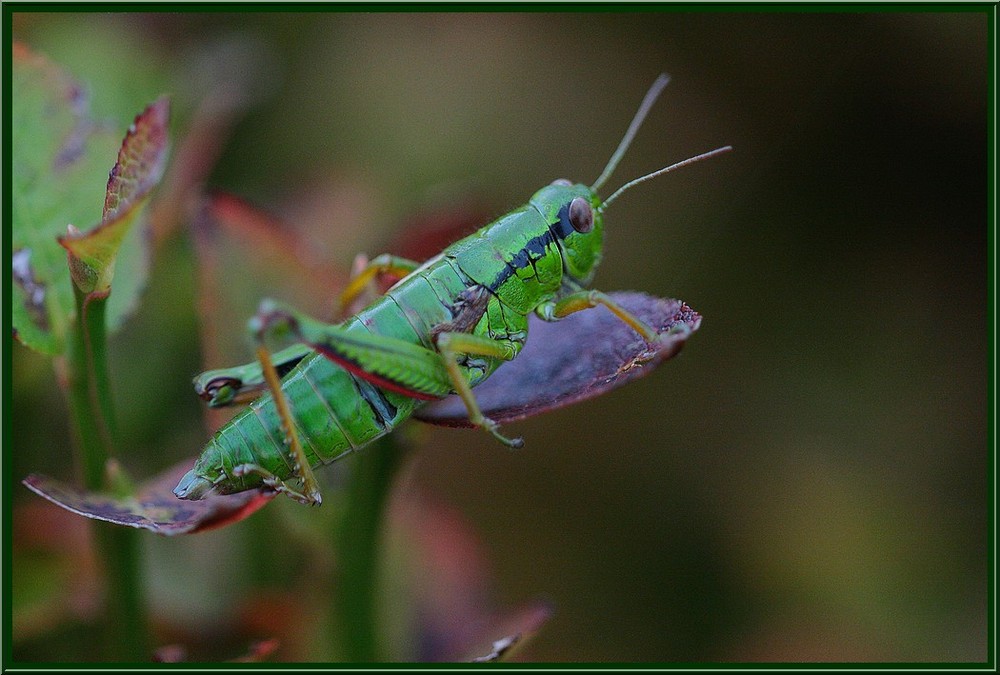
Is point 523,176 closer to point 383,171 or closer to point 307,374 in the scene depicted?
point 383,171

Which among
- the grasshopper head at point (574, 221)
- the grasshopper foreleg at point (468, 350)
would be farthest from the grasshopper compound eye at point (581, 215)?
the grasshopper foreleg at point (468, 350)

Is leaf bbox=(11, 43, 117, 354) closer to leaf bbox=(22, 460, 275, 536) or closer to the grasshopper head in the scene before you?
leaf bbox=(22, 460, 275, 536)

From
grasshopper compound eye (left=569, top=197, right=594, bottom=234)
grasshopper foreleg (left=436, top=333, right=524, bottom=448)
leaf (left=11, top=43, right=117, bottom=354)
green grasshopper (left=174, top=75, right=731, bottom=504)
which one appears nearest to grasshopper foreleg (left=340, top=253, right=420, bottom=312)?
green grasshopper (left=174, top=75, right=731, bottom=504)

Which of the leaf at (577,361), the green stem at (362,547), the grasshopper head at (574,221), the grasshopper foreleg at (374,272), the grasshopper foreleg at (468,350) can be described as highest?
the grasshopper foreleg at (374,272)

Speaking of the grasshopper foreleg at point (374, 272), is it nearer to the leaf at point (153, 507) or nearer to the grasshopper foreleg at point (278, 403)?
the grasshopper foreleg at point (278, 403)

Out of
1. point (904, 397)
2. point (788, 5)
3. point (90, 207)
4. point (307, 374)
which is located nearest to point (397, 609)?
point (307, 374)

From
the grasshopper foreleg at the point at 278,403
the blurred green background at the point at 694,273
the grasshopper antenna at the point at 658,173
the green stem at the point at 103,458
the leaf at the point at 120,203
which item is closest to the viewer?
the leaf at the point at 120,203
